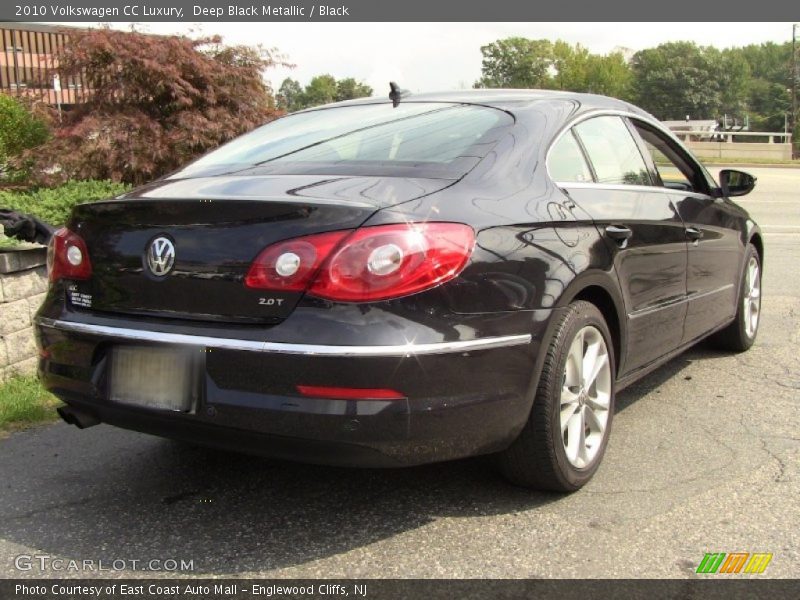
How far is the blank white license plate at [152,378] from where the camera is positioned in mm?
2613

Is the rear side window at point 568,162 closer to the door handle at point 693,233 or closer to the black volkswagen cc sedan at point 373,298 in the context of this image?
the black volkswagen cc sedan at point 373,298

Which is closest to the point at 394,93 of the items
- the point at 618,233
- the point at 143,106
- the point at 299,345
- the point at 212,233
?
the point at 618,233

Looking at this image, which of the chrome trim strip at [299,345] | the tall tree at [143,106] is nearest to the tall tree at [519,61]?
the tall tree at [143,106]

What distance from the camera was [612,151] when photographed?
3887 millimetres

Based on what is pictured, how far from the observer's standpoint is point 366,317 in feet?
8.09

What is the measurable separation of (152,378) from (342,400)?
677 mm

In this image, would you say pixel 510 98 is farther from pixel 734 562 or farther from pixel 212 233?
A: pixel 734 562

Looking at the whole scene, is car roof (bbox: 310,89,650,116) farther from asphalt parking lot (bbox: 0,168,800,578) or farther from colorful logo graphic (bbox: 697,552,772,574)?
colorful logo graphic (bbox: 697,552,772,574)

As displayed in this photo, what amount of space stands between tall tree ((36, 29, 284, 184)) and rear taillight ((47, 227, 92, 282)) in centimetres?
555

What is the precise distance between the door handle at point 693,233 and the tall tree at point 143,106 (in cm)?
593

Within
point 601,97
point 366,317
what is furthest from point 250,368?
point 601,97

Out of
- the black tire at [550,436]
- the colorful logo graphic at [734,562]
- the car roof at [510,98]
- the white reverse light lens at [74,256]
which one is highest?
the car roof at [510,98]

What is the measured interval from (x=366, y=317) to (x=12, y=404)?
8.61 feet

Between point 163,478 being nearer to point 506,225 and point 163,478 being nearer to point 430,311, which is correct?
point 430,311
